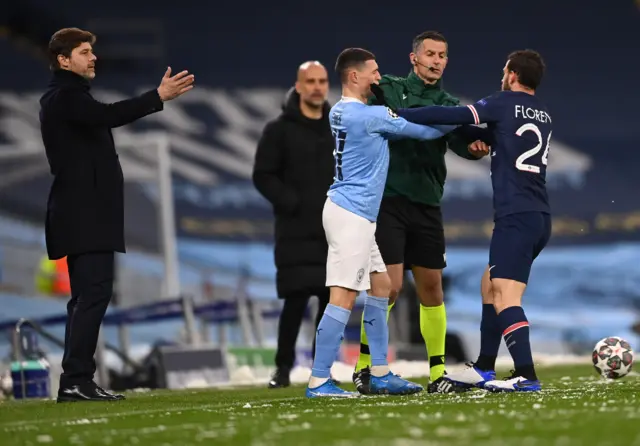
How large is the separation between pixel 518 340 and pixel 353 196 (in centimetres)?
103

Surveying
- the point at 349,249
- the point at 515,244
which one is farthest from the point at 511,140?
the point at 349,249

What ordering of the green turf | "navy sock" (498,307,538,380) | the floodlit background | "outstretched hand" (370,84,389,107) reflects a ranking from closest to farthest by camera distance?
the green turf < "navy sock" (498,307,538,380) < "outstretched hand" (370,84,389,107) < the floodlit background

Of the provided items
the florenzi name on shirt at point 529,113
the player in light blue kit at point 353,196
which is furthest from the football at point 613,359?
the florenzi name on shirt at point 529,113

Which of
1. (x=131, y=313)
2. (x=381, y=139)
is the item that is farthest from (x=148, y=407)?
(x=131, y=313)

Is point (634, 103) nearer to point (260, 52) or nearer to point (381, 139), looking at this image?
point (260, 52)

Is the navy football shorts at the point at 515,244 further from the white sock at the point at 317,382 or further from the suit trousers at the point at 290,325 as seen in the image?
the suit trousers at the point at 290,325

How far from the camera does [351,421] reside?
412 cm

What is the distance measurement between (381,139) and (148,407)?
5.52ft

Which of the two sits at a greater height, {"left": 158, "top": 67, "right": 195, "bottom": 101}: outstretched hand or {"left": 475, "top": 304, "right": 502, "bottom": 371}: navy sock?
{"left": 158, "top": 67, "right": 195, "bottom": 101}: outstretched hand

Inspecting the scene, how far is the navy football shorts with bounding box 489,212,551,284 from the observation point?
557 cm

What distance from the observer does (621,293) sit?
803 inches

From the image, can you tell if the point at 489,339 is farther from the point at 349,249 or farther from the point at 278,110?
the point at 278,110

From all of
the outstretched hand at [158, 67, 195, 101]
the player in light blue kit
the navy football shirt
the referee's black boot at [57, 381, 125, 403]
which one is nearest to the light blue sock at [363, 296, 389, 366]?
the player in light blue kit

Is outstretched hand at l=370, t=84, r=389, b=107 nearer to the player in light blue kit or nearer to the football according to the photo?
the player in light blue kit
